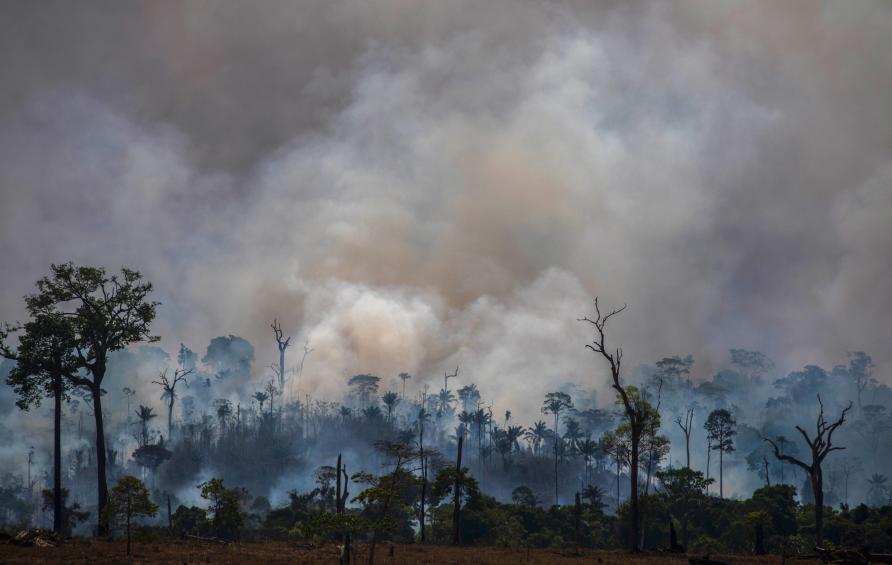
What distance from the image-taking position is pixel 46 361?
51406 millimetres

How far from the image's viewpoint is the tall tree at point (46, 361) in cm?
5006

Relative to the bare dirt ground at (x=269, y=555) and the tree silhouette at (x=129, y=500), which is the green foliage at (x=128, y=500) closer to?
the tree silhouette at (x=129, y=500)

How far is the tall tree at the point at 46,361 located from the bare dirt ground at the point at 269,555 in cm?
1222

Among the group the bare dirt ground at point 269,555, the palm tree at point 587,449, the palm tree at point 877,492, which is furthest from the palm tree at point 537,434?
the bare dirt ground at point 269,555

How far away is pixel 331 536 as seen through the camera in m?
58.1

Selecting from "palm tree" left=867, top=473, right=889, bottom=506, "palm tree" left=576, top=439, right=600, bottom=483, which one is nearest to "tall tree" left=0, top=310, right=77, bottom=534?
"palm tree" left=576, top=439, right=600, bottom=483

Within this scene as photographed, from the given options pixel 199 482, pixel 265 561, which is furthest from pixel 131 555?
pixel 199 482

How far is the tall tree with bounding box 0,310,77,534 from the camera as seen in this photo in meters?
50.1

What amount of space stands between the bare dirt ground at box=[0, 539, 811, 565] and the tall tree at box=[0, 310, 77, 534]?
12.2 m

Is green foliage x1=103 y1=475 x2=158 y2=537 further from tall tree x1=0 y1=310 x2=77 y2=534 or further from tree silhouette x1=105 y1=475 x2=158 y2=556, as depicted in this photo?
tall tree x1=0 y1=310 x2=77 y2=534

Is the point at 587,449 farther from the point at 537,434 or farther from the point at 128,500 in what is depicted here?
the point at 128,500

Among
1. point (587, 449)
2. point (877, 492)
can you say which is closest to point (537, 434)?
point (587, 449)

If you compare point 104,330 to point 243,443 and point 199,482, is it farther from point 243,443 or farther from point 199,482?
point 243,443

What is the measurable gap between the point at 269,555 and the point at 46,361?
23.8 meters
